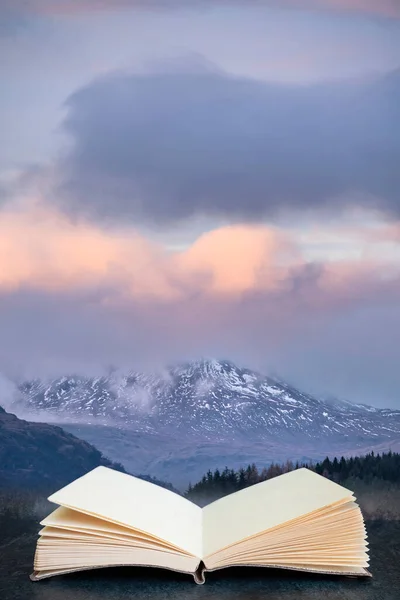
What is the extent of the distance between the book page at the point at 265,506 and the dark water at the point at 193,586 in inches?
2.9

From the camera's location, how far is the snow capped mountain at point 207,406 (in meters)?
3.80

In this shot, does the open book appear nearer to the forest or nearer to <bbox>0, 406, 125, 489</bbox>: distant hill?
the forest

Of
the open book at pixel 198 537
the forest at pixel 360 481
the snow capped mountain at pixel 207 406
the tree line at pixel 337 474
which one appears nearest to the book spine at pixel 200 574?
the open book at pixel 198 537

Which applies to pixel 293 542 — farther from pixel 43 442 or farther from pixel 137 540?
pixel 43 442

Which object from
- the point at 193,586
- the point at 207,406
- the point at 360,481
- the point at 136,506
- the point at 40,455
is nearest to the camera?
the point at 193,586

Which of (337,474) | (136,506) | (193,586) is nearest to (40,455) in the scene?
(337,474)

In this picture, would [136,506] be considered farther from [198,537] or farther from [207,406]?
[207,406]

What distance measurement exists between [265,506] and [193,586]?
8.6 inches

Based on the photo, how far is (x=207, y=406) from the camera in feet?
13.7

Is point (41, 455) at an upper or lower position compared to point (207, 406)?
lower

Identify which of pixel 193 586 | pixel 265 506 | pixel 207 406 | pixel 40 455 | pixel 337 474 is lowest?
pixel 193 586

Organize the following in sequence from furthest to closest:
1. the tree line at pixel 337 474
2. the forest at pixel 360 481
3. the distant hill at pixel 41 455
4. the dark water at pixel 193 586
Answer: the distant hill at pixel 41 455, the tree line at pixel 337 474, the forest at pixel 360 481, the dark water at pixel 193 586

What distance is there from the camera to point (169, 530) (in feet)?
4.21

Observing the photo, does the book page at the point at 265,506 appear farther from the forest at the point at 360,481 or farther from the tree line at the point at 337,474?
the tree line at the point at 337,474
